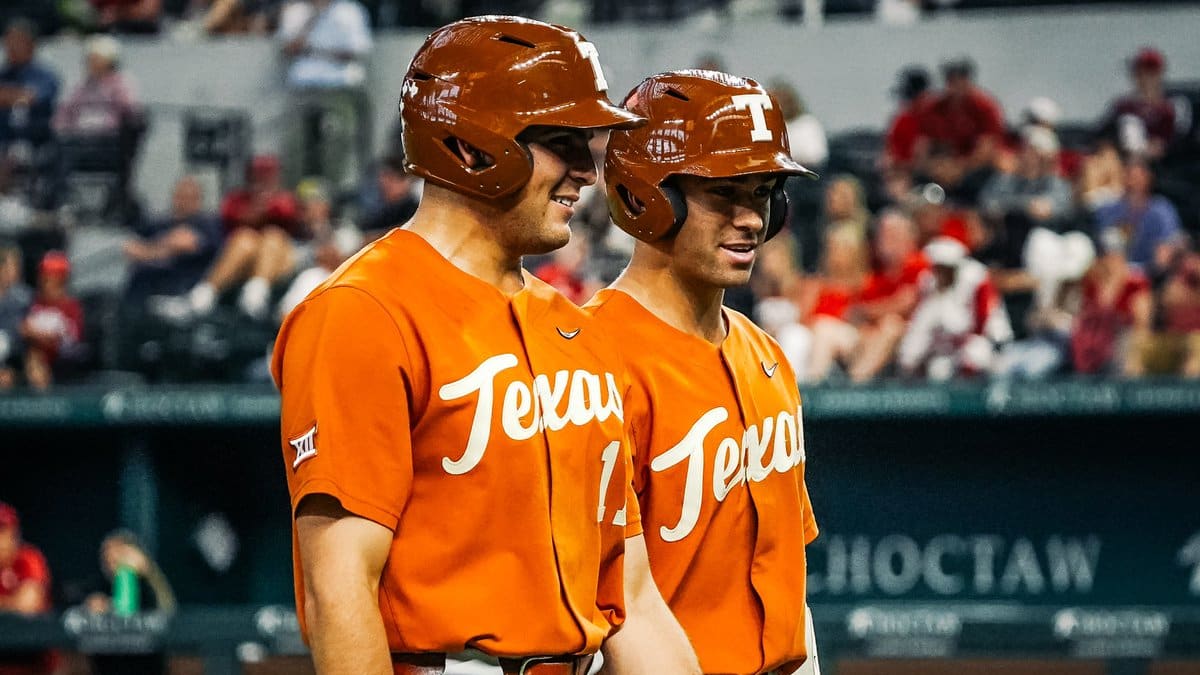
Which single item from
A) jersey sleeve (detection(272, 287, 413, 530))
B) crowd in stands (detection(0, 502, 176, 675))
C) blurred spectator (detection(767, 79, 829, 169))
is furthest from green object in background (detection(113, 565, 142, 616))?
jersey sleeve (detection(272, 287, 413, 530))

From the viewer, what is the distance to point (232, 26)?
12852 mm

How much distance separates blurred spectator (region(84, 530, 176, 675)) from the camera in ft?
26.4

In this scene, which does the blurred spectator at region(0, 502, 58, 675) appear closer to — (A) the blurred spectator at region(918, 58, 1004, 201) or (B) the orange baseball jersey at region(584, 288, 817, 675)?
(A) the blurred spectator at region(918, 58, 1004, 201)

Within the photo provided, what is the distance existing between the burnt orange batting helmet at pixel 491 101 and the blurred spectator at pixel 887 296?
17.2 ft

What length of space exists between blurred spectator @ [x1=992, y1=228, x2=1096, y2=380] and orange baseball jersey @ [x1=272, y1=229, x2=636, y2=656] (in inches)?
218

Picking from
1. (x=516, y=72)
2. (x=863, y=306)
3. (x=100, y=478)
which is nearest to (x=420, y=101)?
(x=516, y=72)

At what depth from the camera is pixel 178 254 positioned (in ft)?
35.3

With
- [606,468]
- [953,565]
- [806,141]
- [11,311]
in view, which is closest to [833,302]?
[953,565]

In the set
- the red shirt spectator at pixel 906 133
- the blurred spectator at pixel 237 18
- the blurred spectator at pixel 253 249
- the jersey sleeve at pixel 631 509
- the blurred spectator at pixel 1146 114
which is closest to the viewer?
the jersey sleeve at pixel 631 509

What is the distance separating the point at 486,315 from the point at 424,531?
14.6 inches

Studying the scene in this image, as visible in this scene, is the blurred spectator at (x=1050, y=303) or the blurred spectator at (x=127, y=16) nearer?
the blurred spectator at (x=1050, y=303)

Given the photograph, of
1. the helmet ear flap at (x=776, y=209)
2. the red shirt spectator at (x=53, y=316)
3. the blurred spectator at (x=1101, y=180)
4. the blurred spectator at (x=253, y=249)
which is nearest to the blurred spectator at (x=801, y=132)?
the blurred spectator at (x=1101, y=180)

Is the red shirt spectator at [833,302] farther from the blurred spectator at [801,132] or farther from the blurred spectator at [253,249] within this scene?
the blurred spectator at [253,249]

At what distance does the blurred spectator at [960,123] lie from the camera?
1017 cm
